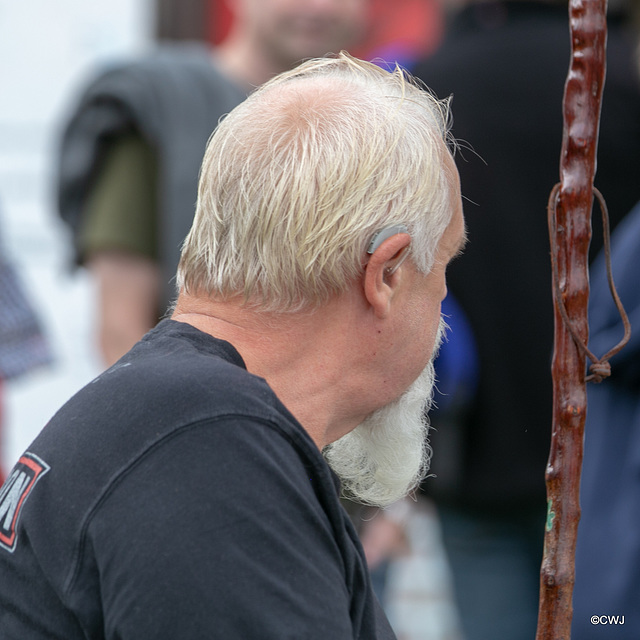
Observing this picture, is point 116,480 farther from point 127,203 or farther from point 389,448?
point 127,203

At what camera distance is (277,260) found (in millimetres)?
1166

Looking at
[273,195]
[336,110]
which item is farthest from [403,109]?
[273,195]

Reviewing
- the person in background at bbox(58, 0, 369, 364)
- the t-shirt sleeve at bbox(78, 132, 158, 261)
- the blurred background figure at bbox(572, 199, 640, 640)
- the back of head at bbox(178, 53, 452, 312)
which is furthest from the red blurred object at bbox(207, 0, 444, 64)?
the back of head at bbox(178, 53, 452, 312)

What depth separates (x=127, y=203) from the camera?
2.58m

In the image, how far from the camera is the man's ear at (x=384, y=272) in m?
1.17

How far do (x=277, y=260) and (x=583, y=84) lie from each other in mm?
417

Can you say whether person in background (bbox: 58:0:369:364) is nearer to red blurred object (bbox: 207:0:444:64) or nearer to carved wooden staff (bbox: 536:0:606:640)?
carved wooden staff (bbox: 536:0:606:640)

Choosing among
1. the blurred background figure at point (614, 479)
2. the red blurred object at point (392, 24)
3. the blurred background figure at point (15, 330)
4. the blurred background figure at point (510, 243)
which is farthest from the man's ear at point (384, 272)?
the red blurred object at point (392, 24)

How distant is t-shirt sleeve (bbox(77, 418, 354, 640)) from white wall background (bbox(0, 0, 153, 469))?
9.48ft

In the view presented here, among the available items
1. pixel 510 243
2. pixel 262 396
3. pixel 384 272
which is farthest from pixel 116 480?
pixel 510 243

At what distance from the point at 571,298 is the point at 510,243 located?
1299mm

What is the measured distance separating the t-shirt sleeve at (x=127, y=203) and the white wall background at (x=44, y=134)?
1.27 meters

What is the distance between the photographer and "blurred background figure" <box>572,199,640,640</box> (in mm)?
1759

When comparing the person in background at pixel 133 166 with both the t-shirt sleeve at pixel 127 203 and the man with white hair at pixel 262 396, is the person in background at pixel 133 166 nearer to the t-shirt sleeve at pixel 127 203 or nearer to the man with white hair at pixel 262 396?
the t-shirt sleeve at pixel 127 203
